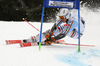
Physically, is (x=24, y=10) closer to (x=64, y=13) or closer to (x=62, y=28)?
(x=62, y=28)

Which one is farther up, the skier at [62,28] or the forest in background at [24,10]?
the forest in background at [24,10]

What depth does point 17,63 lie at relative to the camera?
1.89 m

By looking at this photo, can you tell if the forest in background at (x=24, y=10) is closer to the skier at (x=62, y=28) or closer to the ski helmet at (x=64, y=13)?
the skier at (x=62, y=28)

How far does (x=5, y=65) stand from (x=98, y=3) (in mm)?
11272

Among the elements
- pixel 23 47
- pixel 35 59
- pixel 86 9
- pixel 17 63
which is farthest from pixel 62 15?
pixel 86 9

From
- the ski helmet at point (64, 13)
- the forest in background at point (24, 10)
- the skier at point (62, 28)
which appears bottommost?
the skier at point (62, 28)

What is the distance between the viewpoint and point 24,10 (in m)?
12.9

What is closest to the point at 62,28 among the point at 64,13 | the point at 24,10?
the point at 64,13

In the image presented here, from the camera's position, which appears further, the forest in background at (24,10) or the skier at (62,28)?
the forest in background at (24,10)

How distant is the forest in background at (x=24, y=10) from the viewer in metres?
12.2

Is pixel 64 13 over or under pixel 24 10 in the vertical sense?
under

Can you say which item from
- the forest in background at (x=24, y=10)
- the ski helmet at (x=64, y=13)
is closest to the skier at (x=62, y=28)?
the ski helmet at (x=64, y=13)

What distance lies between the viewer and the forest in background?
40.0 feet

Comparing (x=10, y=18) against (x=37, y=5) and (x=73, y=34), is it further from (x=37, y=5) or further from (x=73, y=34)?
(x=73, y=34)
